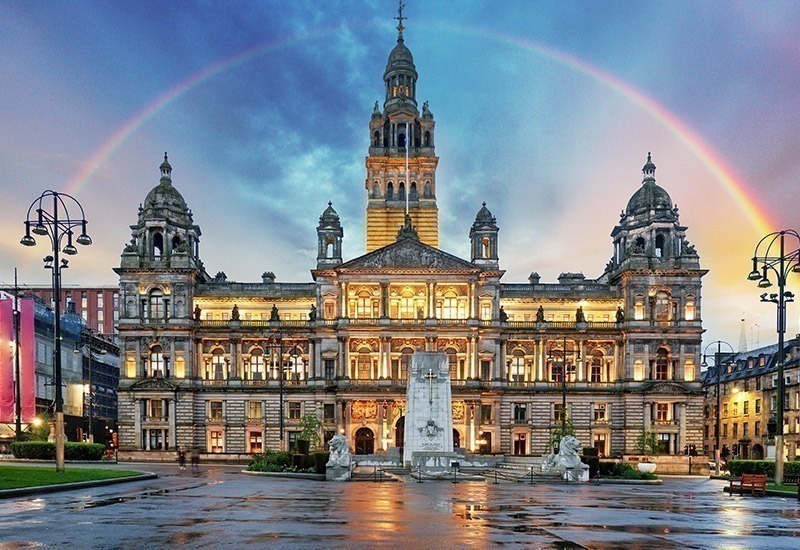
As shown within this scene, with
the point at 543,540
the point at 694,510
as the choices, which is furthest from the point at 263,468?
the point at 543,540

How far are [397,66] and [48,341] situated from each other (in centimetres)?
5967

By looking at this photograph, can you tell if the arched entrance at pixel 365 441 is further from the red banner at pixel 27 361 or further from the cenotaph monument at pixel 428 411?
the red banner at pixel 27 361

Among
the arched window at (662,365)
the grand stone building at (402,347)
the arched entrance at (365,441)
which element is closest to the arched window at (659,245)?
the grand stone building at (402,347)

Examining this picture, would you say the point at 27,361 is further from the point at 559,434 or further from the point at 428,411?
the point at 559,434

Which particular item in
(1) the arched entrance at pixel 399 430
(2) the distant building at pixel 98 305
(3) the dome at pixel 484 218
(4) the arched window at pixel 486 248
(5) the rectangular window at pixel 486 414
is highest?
(3) the dome at pixel 484 218

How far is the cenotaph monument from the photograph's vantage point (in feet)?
171

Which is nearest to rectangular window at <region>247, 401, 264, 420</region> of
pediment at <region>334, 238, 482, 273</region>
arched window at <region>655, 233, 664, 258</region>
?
pediment at <region>334, 238, 482, 273</region>

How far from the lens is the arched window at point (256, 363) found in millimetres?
87500

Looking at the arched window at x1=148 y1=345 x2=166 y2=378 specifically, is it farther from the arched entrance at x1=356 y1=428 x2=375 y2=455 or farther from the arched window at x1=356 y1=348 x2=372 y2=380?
the arched entrance at x1=356 y1=428 x2=375 y2=455

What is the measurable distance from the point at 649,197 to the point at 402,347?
3515 cm

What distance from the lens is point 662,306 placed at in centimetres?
8569

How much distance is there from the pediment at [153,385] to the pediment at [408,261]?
2331 cm

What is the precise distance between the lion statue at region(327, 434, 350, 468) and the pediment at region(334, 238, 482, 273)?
131ft

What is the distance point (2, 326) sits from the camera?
3004 inches
